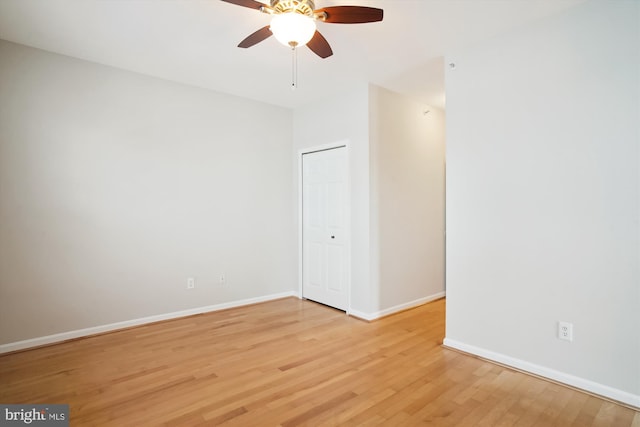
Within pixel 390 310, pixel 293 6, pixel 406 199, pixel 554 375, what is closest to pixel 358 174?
pixel 406 199

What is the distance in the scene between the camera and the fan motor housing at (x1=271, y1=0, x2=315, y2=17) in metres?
2.03

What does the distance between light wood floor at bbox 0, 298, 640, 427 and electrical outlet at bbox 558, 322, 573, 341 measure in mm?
340

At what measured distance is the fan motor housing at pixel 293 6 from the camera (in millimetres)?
2029

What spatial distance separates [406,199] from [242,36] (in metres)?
2.60

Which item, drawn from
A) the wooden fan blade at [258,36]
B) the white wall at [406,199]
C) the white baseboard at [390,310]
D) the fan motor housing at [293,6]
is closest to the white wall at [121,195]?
the white baseboard at [390,310]

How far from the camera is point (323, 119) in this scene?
4.36m

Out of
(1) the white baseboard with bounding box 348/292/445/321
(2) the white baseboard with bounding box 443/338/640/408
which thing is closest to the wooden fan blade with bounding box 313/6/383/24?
(2) the white baseboard with bounding box 443/338/640/408

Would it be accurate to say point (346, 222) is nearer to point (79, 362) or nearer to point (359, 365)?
point (359, 365)

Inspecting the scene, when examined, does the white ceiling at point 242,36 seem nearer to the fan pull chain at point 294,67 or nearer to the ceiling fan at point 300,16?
the fan pull chain at point 294,67

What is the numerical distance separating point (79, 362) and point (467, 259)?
11.1 ft

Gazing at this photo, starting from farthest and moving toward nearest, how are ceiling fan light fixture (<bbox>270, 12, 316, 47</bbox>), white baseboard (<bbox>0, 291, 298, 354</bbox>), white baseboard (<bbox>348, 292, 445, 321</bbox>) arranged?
white baseboard (<bbox>348, 292, 445, 321</bbox>)
white baseboard (<bbox>0, 291, 298, 354</bbox>)
ceiling fan light fixture (<bbox>270, 12, 316, 47</bbox>)

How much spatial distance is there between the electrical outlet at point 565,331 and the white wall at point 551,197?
1.3 inches

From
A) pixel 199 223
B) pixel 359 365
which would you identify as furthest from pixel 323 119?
pixel 359 365

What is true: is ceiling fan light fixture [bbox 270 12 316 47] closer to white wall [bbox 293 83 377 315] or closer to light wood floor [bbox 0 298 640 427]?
white wall [bbox 293 83 377 315]
